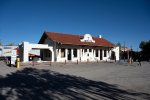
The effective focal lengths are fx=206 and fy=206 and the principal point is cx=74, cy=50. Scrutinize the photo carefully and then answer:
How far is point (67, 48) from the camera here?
3591 centimetres

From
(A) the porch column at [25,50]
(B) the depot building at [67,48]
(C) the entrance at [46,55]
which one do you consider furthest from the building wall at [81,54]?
(A) the porch column at [25,50]

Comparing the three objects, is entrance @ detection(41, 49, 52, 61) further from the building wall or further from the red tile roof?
the red tile roof

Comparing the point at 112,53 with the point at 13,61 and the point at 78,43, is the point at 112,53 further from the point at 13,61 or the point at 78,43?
the point at 13,61

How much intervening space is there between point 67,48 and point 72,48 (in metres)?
1.14

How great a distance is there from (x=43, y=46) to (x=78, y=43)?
677 cm

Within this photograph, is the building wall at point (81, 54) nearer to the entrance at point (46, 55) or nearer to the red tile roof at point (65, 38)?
the red tile roof at point (65, 38)

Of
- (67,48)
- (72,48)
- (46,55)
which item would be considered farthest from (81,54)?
(46,55)

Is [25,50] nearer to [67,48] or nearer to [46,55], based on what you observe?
[46,55]

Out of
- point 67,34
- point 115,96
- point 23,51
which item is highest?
point 67,34

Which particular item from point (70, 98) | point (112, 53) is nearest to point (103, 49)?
point (112, 53)

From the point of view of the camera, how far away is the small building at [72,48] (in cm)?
3472

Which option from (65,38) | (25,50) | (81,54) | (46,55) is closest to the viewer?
(25,50)

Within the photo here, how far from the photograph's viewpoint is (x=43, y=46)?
110 feet

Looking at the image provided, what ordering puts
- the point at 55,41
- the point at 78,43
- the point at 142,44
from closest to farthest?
1. the point at 55,41
2. the point at 78,43
3. the point at 142,44
